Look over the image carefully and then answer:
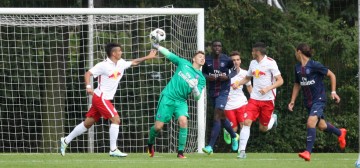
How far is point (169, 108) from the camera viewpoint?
16.8 meters

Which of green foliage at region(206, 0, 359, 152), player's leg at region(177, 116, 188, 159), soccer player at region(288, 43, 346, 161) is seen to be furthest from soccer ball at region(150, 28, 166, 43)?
green foliage at region(206, 0, 359, 152)

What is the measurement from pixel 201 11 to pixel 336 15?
9.01 m

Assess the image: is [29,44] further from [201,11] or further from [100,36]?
[201,11]

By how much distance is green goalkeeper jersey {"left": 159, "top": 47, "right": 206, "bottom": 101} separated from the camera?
54.7 ft

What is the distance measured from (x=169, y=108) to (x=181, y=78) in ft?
1.66

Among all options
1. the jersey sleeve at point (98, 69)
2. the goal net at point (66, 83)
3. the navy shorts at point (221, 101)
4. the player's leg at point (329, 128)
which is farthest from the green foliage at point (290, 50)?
the jersey sleeve at point (98, 69)

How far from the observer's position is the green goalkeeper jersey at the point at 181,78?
16.7 m

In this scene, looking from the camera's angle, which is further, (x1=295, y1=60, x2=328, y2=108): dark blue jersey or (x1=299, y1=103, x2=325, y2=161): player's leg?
(x1=295, y1=60, x2=328, y2=108): dark blue jersey

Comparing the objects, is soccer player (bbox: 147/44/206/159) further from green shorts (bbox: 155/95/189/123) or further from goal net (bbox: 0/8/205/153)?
goal net (bbox: 0/8/205/153)

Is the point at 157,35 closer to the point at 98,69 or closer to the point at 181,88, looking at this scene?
the point at 181,88

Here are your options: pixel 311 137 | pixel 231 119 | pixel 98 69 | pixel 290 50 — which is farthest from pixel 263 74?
pixel 290 50

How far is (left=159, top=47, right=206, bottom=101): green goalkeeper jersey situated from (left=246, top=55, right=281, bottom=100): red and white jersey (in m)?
1.24

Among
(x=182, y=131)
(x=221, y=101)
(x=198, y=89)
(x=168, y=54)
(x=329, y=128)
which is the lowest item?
(x=329, y=128)

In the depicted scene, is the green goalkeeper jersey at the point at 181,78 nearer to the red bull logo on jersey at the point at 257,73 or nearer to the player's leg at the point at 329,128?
the red bull logo on jersey at the point at 257,73
